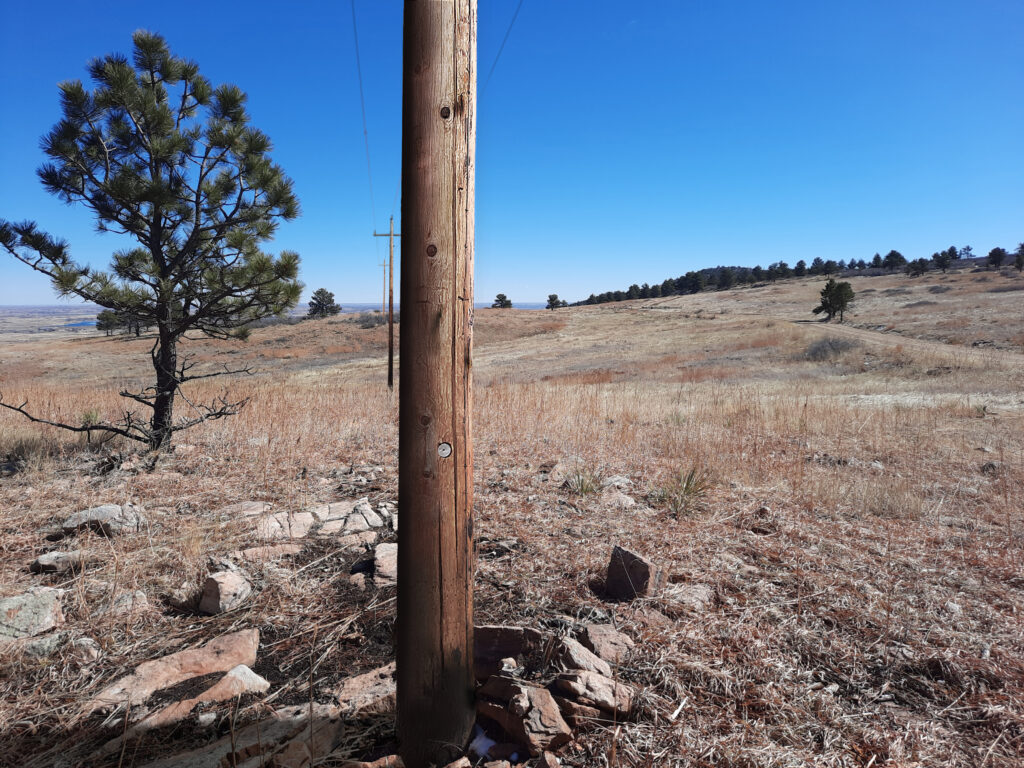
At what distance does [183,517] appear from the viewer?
4238 mm

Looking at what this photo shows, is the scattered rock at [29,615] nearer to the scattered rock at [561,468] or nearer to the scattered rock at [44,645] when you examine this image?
the scattered rock at [44,645]

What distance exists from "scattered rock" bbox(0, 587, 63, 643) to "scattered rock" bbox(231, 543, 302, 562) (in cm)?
95

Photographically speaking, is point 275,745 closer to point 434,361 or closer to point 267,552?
point 434,361

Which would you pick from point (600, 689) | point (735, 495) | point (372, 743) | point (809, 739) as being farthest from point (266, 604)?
point (735, 495)

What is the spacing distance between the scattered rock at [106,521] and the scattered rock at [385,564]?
6.29ft

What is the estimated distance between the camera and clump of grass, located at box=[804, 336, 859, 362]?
69.5 feet

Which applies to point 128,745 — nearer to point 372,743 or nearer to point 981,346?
point 372,743

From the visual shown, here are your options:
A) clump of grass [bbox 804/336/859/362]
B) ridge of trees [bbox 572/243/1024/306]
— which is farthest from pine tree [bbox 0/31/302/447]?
ridge of trees [bbox 572/243/1024/306]

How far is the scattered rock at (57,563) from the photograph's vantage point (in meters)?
3.32

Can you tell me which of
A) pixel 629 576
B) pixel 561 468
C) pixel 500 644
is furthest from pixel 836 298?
pixel 500 644

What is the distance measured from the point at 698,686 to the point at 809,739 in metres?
0.43

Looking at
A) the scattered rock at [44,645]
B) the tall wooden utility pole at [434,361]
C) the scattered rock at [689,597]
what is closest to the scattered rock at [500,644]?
the tall wooden utility pole at [434,361]

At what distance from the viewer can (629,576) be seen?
3086 mm

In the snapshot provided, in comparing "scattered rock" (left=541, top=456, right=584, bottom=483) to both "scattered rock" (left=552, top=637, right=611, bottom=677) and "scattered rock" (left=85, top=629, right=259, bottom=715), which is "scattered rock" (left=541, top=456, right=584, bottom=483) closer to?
"scattered rock" (left=552, top=637, right=611, bottom=677)
